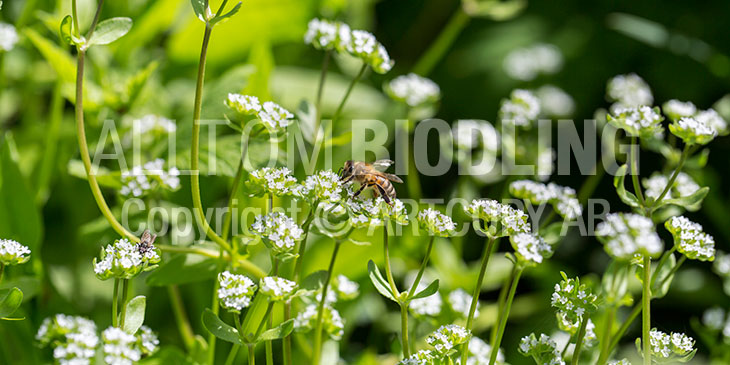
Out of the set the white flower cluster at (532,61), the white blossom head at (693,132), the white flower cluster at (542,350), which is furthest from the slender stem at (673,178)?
the white flower cluster at (532,61)

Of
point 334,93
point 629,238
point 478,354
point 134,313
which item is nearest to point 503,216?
point 629,238

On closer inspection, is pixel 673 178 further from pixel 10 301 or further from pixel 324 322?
pixel 10 301

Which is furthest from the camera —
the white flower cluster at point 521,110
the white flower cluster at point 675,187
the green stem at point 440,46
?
the green stem at point 440,46

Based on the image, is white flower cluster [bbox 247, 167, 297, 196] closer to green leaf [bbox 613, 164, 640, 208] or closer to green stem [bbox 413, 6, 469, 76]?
green leaf [bbox 613, 164, 640, 208]

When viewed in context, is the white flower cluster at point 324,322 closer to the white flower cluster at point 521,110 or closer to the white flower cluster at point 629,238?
the white flower cluster at point 629,238

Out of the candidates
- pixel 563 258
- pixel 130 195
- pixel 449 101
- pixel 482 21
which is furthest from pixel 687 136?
pixel 482 21

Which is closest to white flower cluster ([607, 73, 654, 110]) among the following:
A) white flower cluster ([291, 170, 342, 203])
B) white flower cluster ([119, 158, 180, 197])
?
white flower cluster ([291, 170, 342, 203])

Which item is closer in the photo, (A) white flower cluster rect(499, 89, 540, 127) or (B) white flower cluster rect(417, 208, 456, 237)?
(B) white flower cluster rect(417, 208, 456, 237)

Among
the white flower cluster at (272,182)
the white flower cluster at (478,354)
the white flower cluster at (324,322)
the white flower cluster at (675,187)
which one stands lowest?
the white flower cluster at (478,354)
